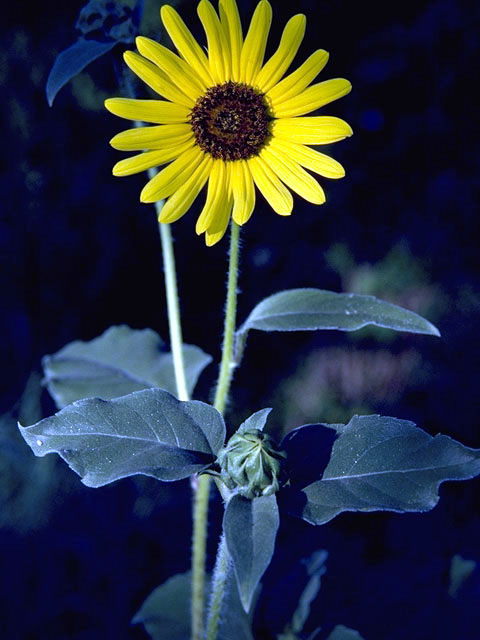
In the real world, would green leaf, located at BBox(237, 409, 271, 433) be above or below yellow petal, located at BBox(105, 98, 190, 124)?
below

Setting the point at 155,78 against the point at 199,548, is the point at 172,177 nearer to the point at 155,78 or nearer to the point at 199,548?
the point at 155,78

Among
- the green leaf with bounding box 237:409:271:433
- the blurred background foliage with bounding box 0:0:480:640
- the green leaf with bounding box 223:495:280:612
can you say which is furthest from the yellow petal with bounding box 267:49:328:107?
the blurred background foliage with bounding box 0:0:480:640

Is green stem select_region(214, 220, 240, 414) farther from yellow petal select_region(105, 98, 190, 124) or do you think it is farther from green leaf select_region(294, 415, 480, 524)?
green leaf select_region(294, 415, 480, 524)

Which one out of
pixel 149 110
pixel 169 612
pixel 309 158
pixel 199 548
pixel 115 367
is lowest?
pixel 169 612

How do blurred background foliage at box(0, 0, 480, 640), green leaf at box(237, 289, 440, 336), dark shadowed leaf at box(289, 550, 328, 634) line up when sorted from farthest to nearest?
blurred background foliage at box(0, 0, 480, 640), dark shadowed leaf at box(289, 550, 328, 634), green leaf at box(237, 289, 440, 336)

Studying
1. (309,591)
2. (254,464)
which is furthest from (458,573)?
(254,464)

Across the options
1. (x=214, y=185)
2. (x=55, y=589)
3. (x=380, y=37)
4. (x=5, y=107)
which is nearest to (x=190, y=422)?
(x=214, y=185)
